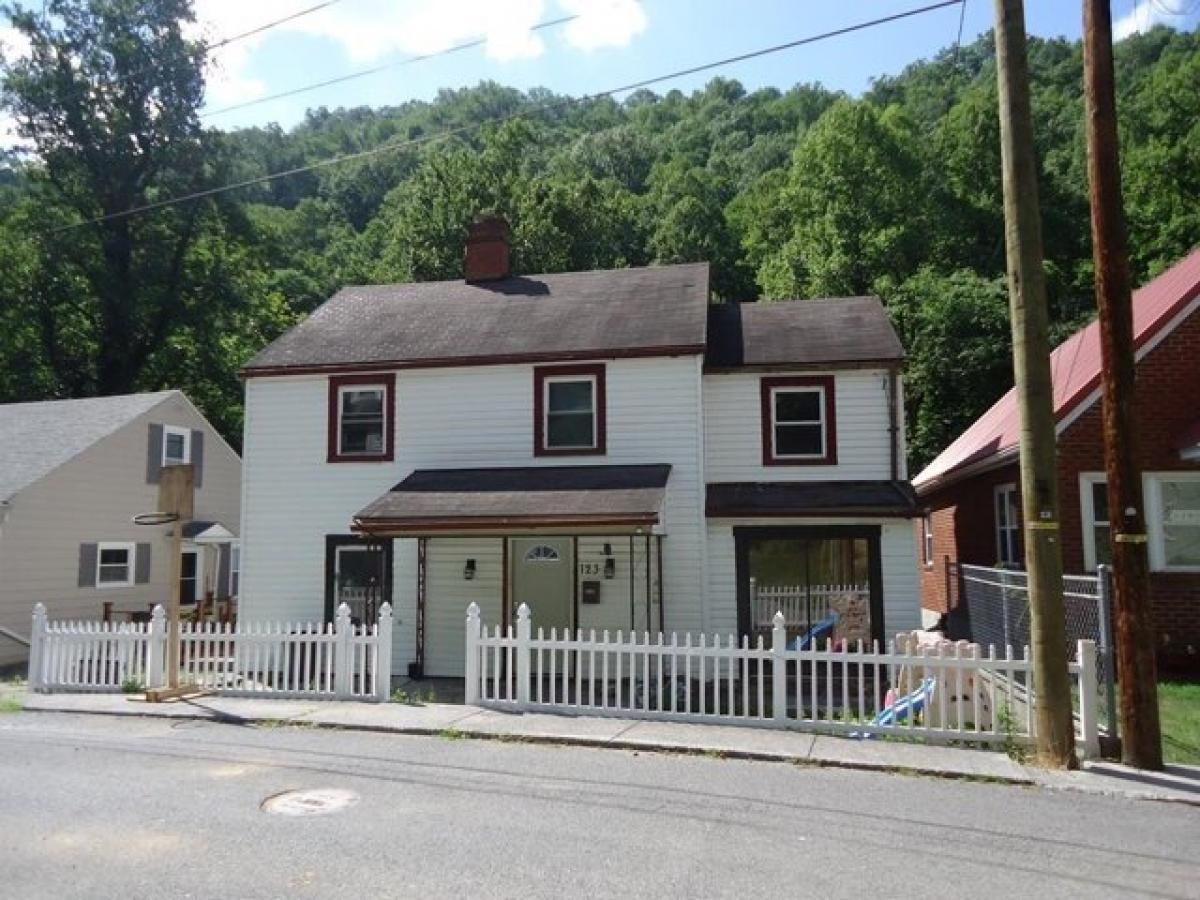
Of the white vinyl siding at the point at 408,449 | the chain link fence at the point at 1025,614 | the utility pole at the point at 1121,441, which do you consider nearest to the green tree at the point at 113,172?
the white vinyl siding at the point at 408,449

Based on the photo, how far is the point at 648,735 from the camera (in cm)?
965

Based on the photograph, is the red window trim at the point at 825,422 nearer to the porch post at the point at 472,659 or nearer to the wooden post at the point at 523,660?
the wooden post at the point at 523,660

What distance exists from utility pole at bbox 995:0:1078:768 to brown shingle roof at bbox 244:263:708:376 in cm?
681

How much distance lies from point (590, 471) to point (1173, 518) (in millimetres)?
8923

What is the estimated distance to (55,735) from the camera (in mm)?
10117

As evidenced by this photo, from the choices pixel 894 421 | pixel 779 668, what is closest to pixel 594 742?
pixel 779 668

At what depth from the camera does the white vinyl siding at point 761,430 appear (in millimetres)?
15430

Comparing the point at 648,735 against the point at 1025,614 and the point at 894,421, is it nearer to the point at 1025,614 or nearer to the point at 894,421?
the point at 1025,614

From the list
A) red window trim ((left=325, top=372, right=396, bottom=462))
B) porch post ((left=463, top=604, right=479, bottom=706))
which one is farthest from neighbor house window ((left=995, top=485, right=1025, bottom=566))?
red window trim ((left=325, top=372, right=396, bottom=462))

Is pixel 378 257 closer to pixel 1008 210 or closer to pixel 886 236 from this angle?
pixel 886 236

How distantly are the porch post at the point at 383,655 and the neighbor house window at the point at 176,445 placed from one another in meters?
15.0

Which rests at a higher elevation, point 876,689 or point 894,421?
point 894,421

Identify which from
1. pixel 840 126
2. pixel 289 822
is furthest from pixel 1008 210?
pixel 840 126

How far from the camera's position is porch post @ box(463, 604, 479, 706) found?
11.3 metres
